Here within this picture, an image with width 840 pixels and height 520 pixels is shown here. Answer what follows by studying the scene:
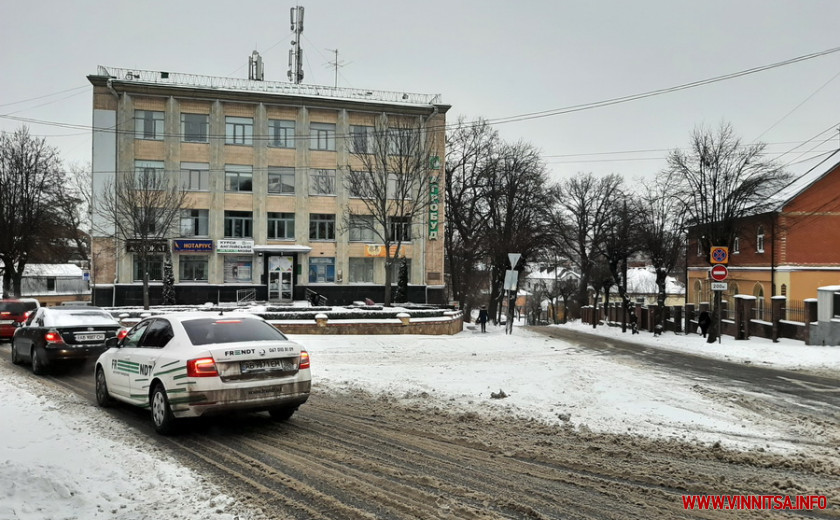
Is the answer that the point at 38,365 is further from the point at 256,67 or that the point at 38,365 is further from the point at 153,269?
the point at 256,67

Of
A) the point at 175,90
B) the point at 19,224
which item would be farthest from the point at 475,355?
the point at 19,224

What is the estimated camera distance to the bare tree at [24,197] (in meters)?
39.0

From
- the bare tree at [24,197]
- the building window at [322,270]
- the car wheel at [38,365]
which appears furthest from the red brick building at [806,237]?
the bare tree at [24,197]

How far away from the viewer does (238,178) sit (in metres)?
42.8

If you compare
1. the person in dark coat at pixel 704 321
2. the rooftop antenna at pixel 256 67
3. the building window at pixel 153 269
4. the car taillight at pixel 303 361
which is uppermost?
the rooftop antenna at pixel 256 67

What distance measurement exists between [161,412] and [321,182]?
37.2m

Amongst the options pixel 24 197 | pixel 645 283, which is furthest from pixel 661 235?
pixel 645 283

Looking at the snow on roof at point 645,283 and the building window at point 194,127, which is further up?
the building window at point 194,127

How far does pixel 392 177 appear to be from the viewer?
43.4 meters

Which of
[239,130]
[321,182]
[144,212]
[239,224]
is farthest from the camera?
[321,182]

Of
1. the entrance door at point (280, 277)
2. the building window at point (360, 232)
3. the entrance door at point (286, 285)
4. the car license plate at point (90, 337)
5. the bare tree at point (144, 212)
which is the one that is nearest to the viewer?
the car license plate at point (90, 337)

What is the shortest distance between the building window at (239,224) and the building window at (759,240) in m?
34.6

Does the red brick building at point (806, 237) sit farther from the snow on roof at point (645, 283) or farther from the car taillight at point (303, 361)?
the snow on roof at point (645, 283)

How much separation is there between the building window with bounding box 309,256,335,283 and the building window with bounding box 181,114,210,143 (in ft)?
38.1
